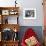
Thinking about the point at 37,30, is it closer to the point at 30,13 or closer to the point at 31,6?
the point at 30,13

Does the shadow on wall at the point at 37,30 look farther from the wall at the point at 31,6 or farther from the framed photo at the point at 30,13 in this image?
the framed photo at the point at 30,13

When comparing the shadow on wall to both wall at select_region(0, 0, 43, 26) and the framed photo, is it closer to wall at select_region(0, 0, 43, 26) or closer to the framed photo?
wall at select_region(0, 0, 43, 26)

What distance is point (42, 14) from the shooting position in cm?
521

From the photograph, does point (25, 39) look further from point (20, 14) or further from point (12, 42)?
point (20, 14)

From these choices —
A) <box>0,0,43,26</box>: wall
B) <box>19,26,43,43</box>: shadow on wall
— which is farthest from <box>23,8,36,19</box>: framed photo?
<box>19,26,43,43</box>: shadow on wall

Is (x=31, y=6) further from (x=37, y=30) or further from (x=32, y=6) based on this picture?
(x=37, y=30)

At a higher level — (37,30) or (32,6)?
(32,6)

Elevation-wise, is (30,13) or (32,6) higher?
(32,6)

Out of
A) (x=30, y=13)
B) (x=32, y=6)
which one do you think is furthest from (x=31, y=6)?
(x=30, y=13)

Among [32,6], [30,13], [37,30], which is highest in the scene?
[32,6]

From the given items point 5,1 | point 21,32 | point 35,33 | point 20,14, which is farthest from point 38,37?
point 5,1

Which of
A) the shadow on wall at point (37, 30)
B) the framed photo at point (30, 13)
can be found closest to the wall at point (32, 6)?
the shadow on wall at point (37, 30)

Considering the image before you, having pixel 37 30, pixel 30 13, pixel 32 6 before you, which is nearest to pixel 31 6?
pixel 32 6

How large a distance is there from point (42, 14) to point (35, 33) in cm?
70
